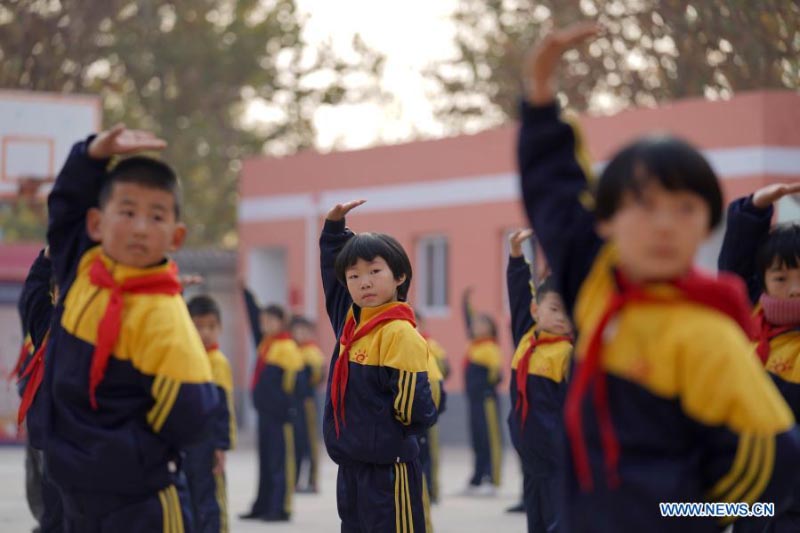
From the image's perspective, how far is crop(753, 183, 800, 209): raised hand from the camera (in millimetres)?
4758

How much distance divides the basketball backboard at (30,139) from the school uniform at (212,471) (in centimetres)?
754

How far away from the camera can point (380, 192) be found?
22.4m

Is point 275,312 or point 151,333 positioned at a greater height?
point 275,312

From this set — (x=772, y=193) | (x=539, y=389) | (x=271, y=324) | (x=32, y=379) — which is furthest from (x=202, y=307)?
(x=772, y=193)

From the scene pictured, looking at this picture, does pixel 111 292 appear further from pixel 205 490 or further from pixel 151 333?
pixel 205 490

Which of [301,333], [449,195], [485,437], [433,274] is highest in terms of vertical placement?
[449,195]

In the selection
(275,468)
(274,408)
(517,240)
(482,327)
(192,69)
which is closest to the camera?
(517,240)

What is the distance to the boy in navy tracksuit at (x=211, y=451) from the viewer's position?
29.8 feet

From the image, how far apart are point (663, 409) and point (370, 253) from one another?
2.94 metres

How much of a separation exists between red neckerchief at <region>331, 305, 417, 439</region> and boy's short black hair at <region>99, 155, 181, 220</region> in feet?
6.47

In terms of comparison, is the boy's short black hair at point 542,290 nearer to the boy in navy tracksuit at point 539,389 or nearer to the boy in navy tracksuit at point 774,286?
the boy in navy tracksuit at point 539,389

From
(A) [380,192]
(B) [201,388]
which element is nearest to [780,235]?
(B) [201,388]

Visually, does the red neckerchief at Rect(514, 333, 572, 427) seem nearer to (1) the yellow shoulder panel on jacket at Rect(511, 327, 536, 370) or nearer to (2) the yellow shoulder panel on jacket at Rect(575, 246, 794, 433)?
(1) the yellow shoulder panel on jacket at Rect(511, 327, 536, 370)

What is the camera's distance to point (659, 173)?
10.3ft
